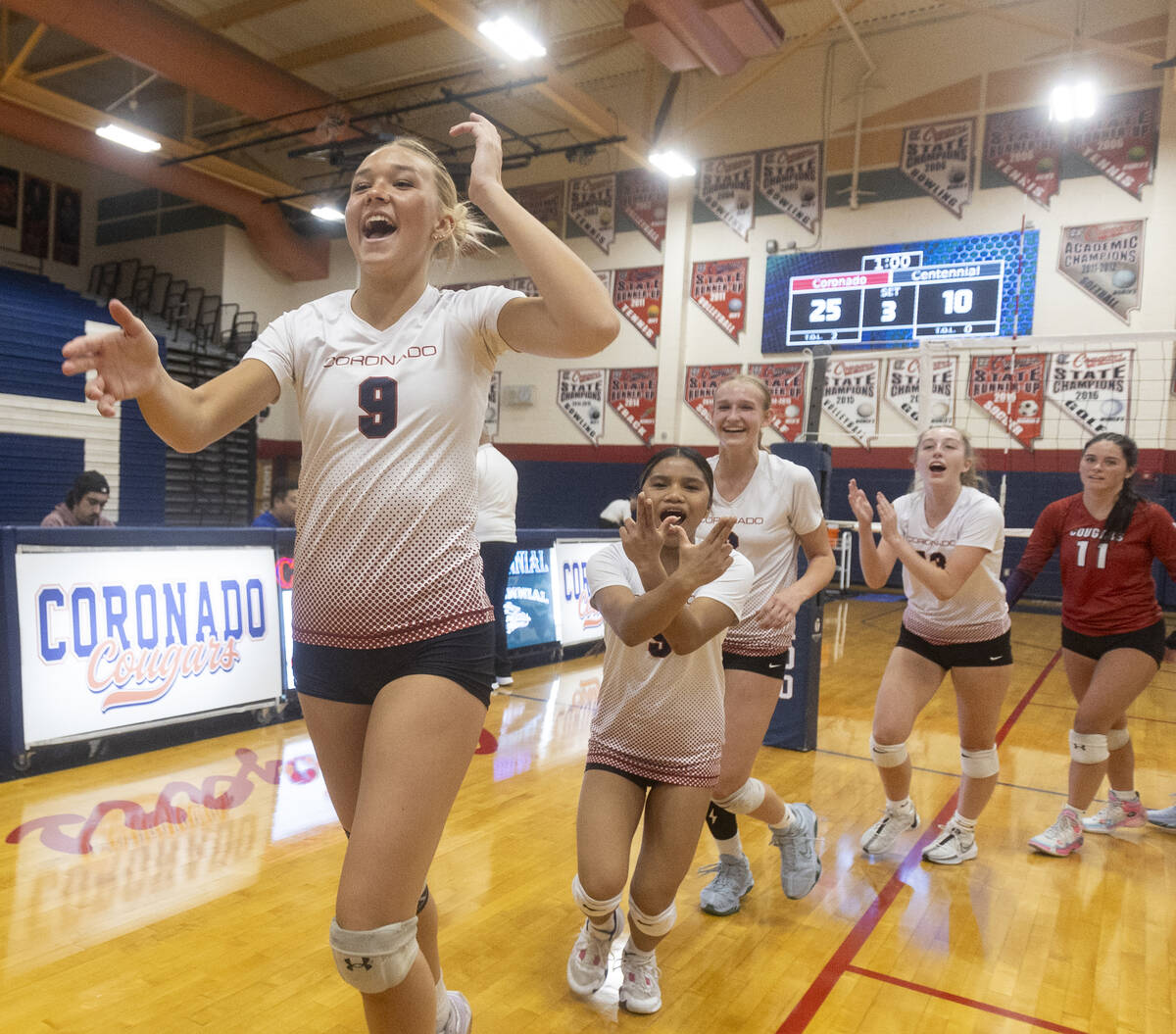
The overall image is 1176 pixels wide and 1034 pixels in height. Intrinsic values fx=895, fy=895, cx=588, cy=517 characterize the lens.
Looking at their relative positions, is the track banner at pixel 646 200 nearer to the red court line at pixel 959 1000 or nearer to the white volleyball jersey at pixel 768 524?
the white volleyball jersey at pixel 768 524

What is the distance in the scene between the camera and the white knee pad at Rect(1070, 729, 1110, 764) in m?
3.76

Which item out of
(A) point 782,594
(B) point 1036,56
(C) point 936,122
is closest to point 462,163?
(C) point 936,122

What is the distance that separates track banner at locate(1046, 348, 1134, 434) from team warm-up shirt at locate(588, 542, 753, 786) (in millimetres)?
10909

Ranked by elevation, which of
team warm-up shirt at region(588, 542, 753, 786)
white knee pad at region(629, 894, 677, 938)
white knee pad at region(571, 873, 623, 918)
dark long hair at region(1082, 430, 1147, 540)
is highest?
dark long hair at region(1082, 430, 1147, 540)

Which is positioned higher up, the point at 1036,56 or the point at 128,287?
the point at 1036,56

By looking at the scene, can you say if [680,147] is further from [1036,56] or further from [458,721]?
[458,721]

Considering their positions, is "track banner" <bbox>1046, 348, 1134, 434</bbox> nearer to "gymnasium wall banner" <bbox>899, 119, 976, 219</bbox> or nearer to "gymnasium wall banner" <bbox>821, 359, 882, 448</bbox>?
"gymnasium wall banner" <bbox>821, 359, 882, 448</bbox>

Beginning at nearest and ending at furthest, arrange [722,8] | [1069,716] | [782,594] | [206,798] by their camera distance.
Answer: [782,594] → [206,798] → [1069,716] → [722,8]

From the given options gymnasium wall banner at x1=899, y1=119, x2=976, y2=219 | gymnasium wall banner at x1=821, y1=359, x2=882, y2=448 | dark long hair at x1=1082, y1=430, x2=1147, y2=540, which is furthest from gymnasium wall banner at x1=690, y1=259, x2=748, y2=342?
dark long hair at x1=1082, y1=430, x2=1147, y2=540

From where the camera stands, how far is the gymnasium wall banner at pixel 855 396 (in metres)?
13.1

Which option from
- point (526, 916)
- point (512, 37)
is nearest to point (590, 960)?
point (526, 916)

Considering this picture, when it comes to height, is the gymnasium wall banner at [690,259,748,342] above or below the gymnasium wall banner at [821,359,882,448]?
above

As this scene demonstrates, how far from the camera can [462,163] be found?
47.1 ft

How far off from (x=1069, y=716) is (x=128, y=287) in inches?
726
